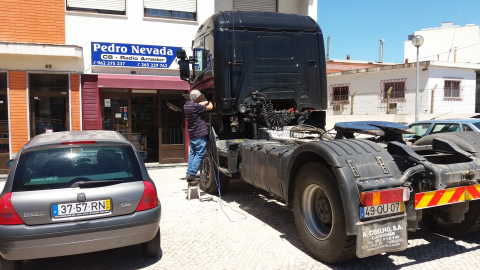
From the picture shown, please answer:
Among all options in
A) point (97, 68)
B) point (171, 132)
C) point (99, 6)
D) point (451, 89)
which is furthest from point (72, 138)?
point (451, 89)

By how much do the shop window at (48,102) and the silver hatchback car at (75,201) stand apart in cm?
701

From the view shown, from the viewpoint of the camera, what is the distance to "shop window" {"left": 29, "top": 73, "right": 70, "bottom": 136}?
33.1ft

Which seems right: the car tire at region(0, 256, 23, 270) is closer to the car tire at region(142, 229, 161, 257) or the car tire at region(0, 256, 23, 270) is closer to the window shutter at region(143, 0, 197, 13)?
the car tire at region(142, 229, 161, 257)

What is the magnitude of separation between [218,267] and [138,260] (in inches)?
36.0

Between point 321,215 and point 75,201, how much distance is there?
7.96ft

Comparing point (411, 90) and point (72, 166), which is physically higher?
point (411, 90)

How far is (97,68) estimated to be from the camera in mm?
10391

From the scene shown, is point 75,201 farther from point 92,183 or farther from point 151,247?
point 151,247

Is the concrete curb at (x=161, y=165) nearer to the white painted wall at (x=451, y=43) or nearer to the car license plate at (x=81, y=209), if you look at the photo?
the car license plate at (x=81, y=209)

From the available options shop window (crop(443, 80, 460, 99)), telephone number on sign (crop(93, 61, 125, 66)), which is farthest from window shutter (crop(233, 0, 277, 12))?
shop window (crop(443, 80, 460, 99))

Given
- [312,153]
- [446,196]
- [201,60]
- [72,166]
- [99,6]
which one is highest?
[99,6]

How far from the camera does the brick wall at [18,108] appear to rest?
32.1 ft

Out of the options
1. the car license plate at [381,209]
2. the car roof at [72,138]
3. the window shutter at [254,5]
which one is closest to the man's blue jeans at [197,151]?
the car roof at [72,138]

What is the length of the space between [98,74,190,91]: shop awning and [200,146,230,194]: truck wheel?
13.6 ft
